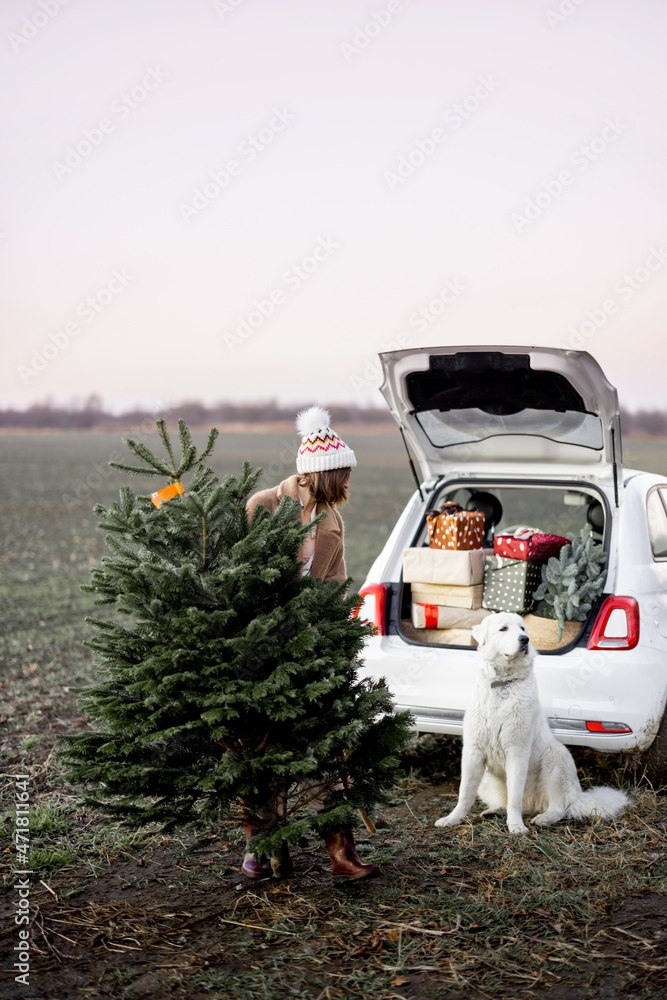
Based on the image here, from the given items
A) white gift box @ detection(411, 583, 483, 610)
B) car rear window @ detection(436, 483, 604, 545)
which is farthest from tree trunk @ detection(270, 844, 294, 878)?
car rear window @ detection(436, 483, 604, 545)

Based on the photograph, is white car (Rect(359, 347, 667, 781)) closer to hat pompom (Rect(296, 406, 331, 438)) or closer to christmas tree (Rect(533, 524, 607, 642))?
christmas tree (Rect(533, 524, 607, 642))

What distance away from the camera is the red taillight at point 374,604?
5.42m

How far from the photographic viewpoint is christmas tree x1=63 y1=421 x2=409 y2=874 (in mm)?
3445

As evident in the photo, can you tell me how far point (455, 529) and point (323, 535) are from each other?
158cm

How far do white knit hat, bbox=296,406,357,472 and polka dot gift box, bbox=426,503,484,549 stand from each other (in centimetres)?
136

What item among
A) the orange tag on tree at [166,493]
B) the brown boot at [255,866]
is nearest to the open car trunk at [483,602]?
the brown boot at [255,866]

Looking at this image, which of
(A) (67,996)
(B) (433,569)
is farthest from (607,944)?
(B) (433,569)

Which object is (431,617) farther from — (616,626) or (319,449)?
(319,449)

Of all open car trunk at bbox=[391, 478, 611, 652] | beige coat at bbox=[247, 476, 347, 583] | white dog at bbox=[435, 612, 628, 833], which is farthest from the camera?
open car trunk at bbox=[391, 478, 611, 652]

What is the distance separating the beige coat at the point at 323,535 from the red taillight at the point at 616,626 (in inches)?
60.8

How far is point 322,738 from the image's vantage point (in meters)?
3.51

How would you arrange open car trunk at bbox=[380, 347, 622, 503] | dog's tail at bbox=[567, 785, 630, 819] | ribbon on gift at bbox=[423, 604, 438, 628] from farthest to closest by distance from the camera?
A: 1. ribbon on gift at bbox=[423, 604, 438, 628]
2. open car trunk at bbox=[380, 347, 622, 503]
3. dog's tail at bbox=[567, 785, 630, 819]

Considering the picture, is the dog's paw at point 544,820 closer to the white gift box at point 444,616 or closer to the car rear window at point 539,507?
the white gift box at point 444,616

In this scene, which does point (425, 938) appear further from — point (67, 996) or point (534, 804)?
point (534, 804)
